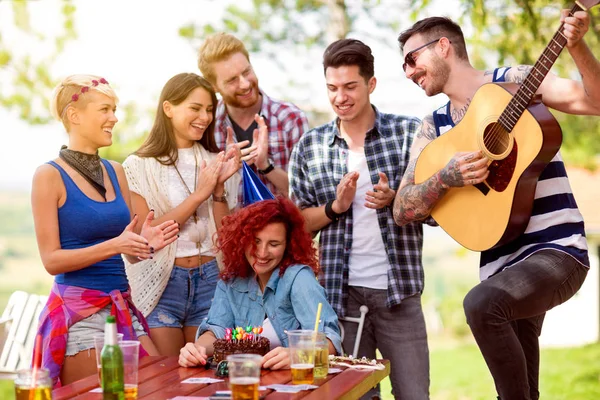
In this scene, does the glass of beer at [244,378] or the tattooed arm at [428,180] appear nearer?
the glass of beer at [244,378]

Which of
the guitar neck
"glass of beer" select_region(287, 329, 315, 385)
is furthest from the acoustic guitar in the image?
"glass of beer" select_region(287, 329, 315, 385)

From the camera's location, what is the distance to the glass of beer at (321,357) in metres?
2.81

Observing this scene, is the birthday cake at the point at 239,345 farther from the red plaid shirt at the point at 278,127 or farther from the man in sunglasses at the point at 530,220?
the red plaid shirt at the point at 278,127

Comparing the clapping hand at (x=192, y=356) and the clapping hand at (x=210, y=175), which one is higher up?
the clapping hand at (x=210, y=175)

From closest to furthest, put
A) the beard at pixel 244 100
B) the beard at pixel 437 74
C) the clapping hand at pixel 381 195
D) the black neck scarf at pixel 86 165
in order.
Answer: the black neck scarf at pixel 86 165 → the beard at pixel 437 74 → the clapping hand at pixel 381 195 → the beard at pixel 244 100

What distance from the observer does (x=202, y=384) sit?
2.75 metres

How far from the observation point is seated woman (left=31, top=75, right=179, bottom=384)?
11.0 feet

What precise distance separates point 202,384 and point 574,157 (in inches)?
440

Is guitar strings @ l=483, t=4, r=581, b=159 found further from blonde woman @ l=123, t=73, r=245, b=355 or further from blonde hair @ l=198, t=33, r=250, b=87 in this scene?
blonde hair @ l=198, t=33, r=250, b=87

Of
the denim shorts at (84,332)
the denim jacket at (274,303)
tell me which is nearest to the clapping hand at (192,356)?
the denim jacket at (274,303)

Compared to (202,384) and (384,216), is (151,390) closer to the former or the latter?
(202,384)

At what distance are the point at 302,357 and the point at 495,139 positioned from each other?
4.31 ft

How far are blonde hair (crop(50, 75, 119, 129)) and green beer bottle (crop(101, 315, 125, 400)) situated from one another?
151cm

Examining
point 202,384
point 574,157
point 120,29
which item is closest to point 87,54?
point 120,29
